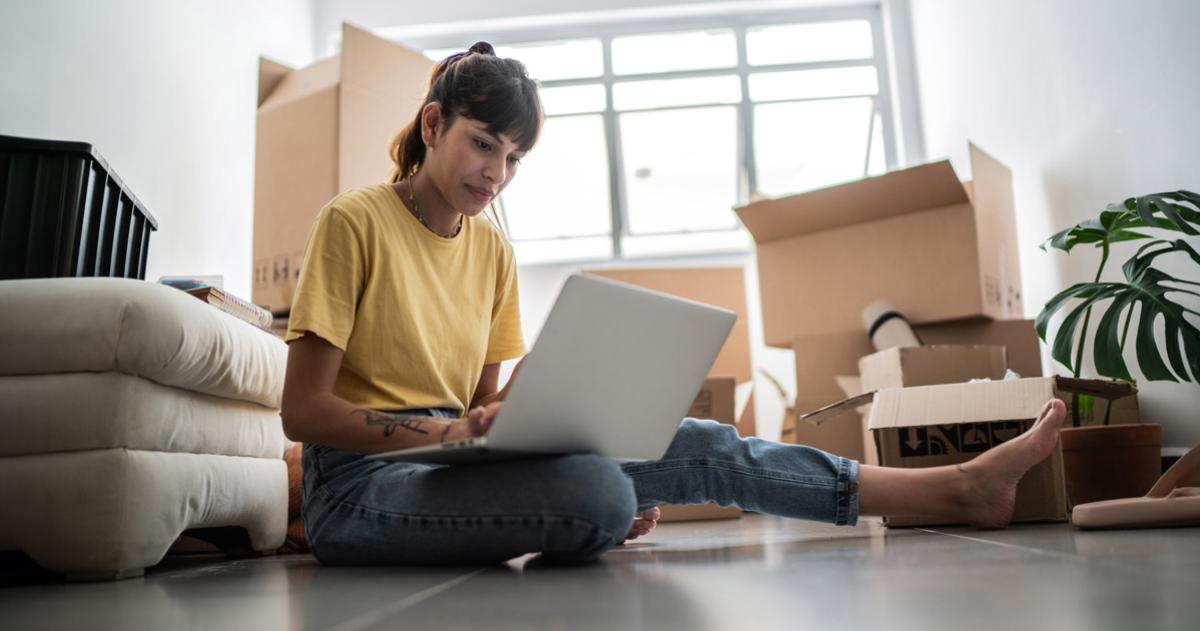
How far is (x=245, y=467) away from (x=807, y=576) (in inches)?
32.3

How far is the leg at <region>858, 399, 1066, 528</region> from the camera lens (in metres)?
1.19

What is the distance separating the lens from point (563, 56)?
393cm

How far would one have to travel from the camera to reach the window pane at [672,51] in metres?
3.89

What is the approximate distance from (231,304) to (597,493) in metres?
0.76

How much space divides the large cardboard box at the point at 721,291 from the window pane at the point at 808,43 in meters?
1.14

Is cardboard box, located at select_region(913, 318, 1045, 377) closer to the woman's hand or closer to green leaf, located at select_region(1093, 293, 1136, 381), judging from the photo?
green leaf, located at select_region(1093, 293, 1136, 381)

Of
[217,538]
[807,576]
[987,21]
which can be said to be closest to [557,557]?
[807,576]

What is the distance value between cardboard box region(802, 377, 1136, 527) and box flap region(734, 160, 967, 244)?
916 mm

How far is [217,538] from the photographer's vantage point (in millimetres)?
1385

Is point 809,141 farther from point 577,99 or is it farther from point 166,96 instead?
point 166,96

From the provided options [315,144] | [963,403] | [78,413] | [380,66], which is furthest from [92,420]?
[380,66]

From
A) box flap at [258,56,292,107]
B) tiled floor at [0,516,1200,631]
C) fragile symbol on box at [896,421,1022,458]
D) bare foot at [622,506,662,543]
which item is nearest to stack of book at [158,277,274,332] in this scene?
tiled floor at [0,516,1200,631]

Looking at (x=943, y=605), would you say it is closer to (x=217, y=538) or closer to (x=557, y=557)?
(x=557, y=557)

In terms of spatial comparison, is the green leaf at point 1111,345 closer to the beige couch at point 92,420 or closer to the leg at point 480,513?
the leg at point 480,513
